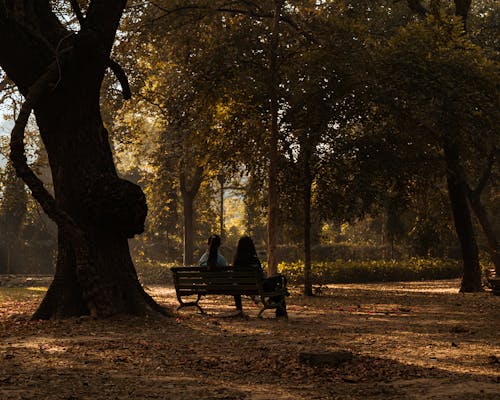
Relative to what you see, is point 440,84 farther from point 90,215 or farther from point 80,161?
point 90,215

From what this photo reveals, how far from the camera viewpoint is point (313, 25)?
19.8 meters

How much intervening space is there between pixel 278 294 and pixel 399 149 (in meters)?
8.23

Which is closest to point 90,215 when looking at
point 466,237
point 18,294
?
point 18,294

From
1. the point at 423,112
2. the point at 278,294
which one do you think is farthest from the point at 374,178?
the point at 278,294

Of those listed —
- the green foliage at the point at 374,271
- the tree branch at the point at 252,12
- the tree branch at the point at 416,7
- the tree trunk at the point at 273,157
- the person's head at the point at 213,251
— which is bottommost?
the green foliage at the point at 374,271

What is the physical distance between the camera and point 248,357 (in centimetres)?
882

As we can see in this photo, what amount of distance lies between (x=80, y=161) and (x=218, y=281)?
137 inches

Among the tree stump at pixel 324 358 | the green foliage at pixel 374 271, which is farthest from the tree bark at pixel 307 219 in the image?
the tree stump at pixel 324 358

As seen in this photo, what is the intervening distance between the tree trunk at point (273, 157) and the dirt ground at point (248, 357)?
12.7 feet

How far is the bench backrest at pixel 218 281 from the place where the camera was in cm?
1366

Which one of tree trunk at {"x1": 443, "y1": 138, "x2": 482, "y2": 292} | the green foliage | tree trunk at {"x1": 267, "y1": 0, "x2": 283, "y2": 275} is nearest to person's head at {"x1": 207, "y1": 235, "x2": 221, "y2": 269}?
tree trunk at {"x1": 267, "y1": 0, "x2": 283, "y2": 275}

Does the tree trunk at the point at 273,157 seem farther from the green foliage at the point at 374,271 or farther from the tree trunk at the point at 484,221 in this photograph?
the green foliage at the point at 374,271

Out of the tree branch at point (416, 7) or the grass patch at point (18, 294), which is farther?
the tree branch at point (416, 7)

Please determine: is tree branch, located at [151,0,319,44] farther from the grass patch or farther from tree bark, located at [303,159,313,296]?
the grass patch
